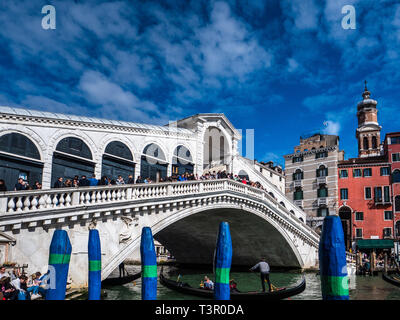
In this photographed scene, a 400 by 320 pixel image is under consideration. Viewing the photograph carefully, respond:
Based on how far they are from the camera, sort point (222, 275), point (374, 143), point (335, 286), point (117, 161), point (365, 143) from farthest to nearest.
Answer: point (365, 143) < point (374, 143) < point (117, 161) < point (222, 275) < point (335, 286)

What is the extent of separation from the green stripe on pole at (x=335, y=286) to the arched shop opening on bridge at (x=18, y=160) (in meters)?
9.67

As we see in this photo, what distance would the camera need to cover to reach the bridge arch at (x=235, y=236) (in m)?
17.1

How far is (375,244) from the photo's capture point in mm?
23859

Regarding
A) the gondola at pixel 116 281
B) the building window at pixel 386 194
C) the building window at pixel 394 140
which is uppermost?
the building window at pixel 394 140

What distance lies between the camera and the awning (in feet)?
76.9

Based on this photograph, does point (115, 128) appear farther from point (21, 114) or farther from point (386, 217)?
point (386, 217)

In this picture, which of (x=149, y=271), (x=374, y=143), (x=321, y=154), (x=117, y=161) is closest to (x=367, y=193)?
(x=321, y=154)

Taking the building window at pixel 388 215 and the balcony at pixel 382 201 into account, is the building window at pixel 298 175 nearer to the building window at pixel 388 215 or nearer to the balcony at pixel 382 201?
the balcony at pixel 382 201

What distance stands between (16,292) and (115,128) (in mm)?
8214

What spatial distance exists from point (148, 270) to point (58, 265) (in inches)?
59.5

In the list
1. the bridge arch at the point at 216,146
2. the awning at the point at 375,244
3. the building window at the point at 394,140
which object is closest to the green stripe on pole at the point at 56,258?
the bridge arch at the point at 216,146

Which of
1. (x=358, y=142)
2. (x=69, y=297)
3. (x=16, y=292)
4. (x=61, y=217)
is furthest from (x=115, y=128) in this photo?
(x=358, y=142)

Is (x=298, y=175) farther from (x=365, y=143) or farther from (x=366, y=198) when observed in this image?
(x=365, y=143)

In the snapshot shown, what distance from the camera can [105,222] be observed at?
381 inches
